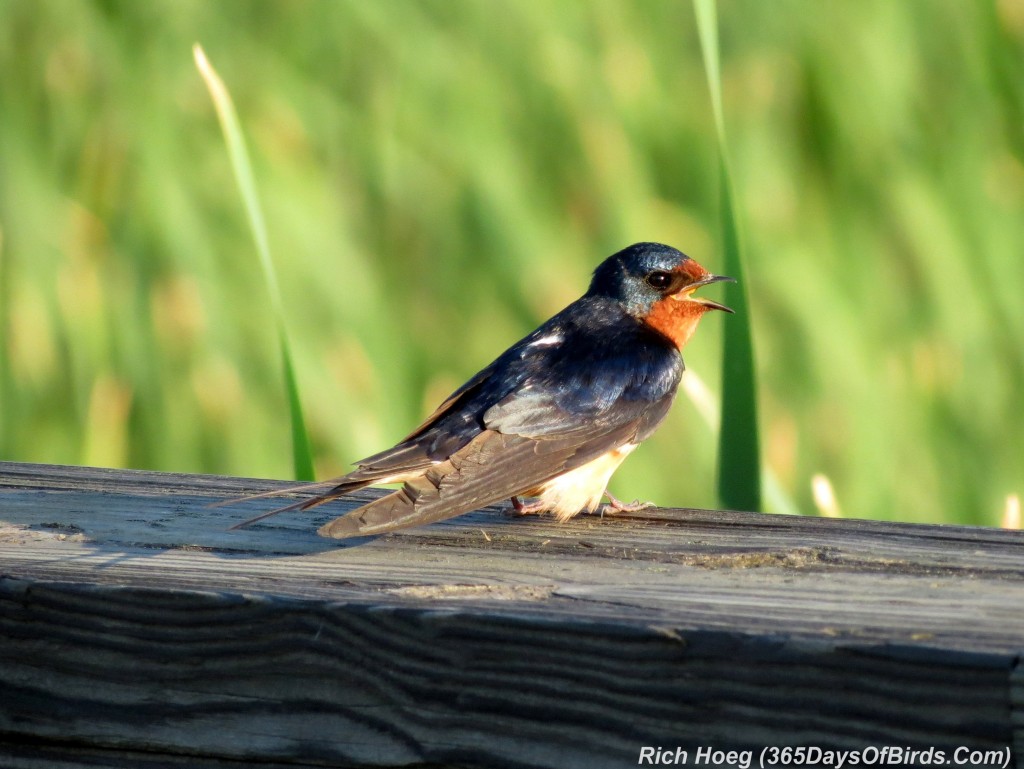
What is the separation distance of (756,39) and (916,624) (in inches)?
88.9

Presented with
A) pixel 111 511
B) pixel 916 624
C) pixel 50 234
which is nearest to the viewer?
pixel 916 624

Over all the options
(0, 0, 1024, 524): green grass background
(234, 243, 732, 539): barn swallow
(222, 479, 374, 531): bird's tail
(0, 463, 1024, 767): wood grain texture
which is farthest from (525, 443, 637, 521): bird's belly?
(0, 0, 1024, 524): green grass background

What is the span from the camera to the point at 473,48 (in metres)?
3.35

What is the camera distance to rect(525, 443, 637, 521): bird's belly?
228cm

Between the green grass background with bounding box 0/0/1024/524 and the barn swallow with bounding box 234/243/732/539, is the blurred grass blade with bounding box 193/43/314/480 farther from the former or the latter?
the green grass background with bounding box 0/0/1024/524

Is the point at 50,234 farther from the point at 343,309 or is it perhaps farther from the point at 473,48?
the point at 473,48

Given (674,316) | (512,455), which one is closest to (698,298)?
(674,316)

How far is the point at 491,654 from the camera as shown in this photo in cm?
134

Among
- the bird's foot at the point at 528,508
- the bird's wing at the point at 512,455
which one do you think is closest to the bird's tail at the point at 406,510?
the bird's wing at the point at 512,455

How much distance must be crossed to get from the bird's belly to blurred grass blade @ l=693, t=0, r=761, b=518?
24cm

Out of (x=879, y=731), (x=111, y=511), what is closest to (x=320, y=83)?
(x=111, y=511)

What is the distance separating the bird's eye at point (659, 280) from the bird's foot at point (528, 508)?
2.52 feet

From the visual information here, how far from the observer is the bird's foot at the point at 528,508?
7.34 feet

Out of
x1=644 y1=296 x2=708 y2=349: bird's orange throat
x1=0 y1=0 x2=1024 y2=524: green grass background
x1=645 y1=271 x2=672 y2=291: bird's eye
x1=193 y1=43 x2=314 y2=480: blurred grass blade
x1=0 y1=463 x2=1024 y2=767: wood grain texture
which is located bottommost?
x1=0 y1=463 x2=1024 y2=767: wood grain texture
